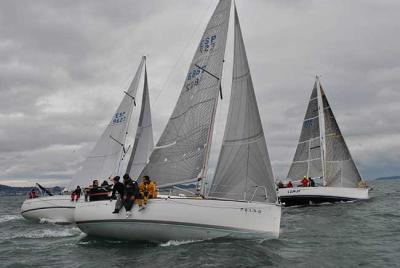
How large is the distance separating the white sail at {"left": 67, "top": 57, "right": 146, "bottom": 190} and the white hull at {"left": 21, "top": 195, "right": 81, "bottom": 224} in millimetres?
2616

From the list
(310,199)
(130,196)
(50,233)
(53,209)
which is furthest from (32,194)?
(310,199)

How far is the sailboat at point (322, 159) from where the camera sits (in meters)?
37.6

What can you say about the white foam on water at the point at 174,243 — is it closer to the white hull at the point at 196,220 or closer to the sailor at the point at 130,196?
the white hull at the point at 196,220

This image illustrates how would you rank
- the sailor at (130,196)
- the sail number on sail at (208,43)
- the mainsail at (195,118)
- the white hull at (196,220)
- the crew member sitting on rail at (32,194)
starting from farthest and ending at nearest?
the crew member sitting on rail at (32,194)
the sail number on sail at (208,43)
the mainsail at (195,118)
the sailor at (130,196)
the white hull at (196,220)

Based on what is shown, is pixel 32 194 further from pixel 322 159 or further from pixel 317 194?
pixel 322 159

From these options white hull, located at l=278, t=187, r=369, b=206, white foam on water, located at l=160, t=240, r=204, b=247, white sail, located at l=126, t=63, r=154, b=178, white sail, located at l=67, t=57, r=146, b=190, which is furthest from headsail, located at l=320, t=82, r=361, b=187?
white foam on water, located at l=160, t=240, r=204, b=247

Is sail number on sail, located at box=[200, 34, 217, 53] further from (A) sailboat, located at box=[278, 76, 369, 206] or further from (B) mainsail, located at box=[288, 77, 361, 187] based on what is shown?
(B) mainsail, located at box=[288, 77, 361, 187]

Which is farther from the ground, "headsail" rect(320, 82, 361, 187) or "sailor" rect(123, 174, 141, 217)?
"headsail" rect(320, 82, 361, 187)

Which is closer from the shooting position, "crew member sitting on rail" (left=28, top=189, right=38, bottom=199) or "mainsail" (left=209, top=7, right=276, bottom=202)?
"mainsail" (left=209, top=7, right=276, bottom=202)

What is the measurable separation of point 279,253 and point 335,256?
1.80m

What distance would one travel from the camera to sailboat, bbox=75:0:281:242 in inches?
623

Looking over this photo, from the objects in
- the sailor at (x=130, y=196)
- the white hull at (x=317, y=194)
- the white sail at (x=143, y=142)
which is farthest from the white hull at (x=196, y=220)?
the white hull at (x=317, y=194)

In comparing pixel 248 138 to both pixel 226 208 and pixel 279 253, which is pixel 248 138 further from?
pixel 279 253

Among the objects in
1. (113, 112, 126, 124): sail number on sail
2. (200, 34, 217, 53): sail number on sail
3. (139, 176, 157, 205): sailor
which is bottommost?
(139, 176, 157, 205): sailor
